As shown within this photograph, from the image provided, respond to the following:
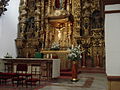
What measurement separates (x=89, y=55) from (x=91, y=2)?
4306 millimetres

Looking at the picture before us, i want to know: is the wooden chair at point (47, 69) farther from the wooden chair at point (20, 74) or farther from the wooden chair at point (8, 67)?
the wooden chair at point (8, 67)

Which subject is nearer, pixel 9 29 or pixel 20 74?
pixel 20 74

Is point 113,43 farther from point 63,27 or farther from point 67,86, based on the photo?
point 63,27

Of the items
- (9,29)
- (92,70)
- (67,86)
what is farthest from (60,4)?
(67,86)

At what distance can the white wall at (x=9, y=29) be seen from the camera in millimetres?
14047

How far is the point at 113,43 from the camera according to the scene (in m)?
4.35

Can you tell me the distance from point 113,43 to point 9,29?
1207 cm

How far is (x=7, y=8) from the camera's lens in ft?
48.5

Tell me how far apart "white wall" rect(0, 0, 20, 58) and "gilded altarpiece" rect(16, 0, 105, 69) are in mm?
464

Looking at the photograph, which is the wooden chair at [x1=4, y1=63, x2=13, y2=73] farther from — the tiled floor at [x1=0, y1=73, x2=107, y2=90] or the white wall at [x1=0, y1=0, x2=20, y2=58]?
A: the white wall at [x1=0, y1=0, x2=20, y2=58]

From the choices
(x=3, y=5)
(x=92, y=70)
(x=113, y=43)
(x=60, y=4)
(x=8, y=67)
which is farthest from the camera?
(x=60, y=4)

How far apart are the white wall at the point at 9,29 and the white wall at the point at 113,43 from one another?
34.9ft

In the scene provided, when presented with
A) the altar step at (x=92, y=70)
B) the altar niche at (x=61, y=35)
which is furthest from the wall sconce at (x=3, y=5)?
the altar step at (x=92, y=70)

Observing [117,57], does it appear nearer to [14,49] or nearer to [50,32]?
[50,32]
